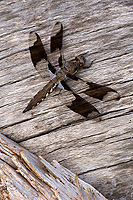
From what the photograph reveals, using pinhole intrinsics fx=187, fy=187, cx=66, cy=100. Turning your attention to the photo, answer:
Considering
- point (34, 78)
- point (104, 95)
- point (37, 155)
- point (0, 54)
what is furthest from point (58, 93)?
point (0, 54)

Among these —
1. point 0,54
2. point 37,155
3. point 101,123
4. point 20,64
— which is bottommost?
point 37,155

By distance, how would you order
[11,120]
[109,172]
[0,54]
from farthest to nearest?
[0,54] → [11,120] → [109,172]

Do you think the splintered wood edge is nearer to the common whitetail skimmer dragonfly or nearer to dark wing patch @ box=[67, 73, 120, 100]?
the common whitetail skimmer dragonfly

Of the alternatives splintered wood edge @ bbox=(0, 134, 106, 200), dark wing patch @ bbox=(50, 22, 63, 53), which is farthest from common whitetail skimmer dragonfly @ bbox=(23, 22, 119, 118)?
splintered wood edge @ bbox=(0, 134, 106, 200)

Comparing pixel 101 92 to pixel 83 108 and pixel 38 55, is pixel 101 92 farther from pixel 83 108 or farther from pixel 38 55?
pixel 38 55

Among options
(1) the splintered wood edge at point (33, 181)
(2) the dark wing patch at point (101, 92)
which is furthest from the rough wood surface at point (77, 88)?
(1) the splintered wood edge at point (33, 181)

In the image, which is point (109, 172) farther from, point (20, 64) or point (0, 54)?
point (0, 54)

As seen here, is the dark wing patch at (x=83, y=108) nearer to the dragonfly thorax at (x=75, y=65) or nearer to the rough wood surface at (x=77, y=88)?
the rough wood surface at (x=77, y=88)
